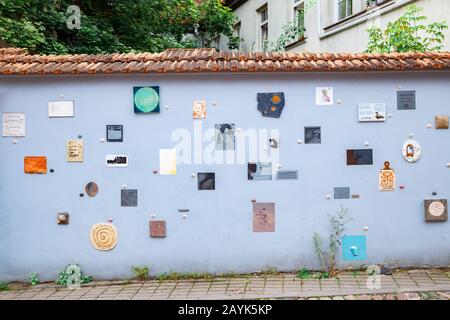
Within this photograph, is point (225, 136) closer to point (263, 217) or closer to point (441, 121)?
point (263, 217)

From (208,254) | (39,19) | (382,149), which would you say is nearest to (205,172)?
(208,254)

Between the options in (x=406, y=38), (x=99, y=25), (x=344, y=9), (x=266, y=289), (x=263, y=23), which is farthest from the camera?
(x=263, y=23)

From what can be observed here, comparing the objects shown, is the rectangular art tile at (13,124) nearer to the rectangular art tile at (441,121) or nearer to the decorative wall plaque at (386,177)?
the decorative wall plaque at (386,177)

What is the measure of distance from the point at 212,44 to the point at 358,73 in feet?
43.1

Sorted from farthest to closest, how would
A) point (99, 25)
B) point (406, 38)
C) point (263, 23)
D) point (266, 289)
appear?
point (263, 23), point (99, 25), point (406, 38), point (266, 289)

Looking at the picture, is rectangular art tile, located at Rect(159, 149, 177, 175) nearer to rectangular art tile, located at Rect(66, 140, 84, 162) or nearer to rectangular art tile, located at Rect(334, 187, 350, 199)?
rectangular art tile, located at Rect(66, 140, 84, 162)

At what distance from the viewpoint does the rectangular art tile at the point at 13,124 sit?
6.62m

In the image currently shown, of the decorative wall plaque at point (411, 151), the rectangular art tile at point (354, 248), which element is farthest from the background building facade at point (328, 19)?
the rectangular art tile at point (354, 248)

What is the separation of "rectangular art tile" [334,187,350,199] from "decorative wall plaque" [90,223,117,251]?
9.04ft

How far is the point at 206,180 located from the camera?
6.62 meters

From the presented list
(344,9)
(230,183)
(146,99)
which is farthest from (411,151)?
(344,9)

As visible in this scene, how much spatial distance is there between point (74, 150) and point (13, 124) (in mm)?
820

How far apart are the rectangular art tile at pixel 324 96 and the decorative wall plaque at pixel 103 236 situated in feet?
9.75

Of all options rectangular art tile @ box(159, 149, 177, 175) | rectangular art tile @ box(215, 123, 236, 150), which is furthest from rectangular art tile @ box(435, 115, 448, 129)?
rectangular art tile @ box(159, 149, 177, 175)
